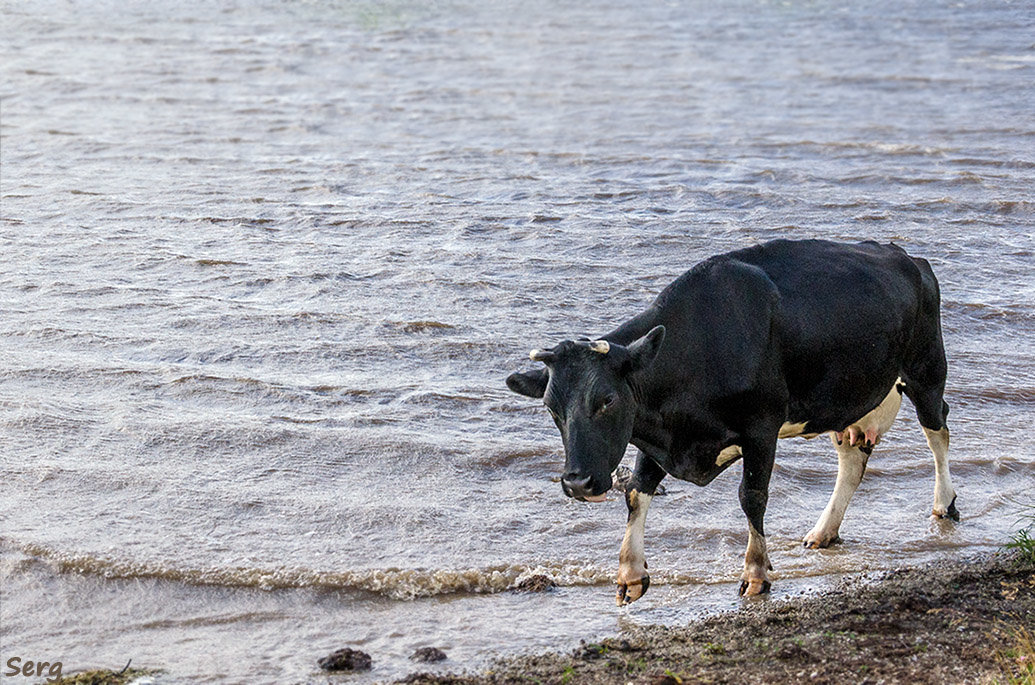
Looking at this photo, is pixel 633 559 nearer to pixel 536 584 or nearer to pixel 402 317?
pixel 536 584

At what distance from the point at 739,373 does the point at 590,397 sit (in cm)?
99

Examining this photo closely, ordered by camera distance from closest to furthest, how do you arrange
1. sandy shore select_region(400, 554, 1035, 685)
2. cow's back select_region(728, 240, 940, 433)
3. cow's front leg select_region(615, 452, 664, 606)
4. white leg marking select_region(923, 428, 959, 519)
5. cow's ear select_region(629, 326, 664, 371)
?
sandy shore select_region(400, 554, 1035, 685) → cow's ear select_region(629, 326, 664, 371) → cow's front leg select_region(615, 452, 664, 606) → cow's back select_region(728, 240, 940, 433) → white leg marking select_region(923, 428, 959, 519)

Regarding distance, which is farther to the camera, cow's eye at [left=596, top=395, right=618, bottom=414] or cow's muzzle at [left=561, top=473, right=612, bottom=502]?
cow's eye at [left=596, top=395, right=618, bottom=414]

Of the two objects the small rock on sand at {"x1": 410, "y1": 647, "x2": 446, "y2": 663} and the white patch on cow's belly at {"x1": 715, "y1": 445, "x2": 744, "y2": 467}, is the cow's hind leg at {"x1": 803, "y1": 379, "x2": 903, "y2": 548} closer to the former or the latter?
the white patch on cow's belly at {"x1": 715, "y1": 445, "x2": 744, "y2": 467}

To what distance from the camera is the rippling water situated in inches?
286

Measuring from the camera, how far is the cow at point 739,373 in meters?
6.18

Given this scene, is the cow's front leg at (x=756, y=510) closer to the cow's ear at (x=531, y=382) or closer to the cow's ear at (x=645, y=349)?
the cow's ear at (x=645, y=349)

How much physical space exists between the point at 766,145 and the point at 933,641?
15409mm

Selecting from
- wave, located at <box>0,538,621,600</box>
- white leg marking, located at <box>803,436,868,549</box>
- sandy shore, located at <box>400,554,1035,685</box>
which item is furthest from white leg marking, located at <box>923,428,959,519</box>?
wave, located at <box>0,538,621,600</box>

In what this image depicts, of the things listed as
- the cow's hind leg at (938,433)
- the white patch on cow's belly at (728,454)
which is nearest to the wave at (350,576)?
the white patch on cow's belly at (728,454)

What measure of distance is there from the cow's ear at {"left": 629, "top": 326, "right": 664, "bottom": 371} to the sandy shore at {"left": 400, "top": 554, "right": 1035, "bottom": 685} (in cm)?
130

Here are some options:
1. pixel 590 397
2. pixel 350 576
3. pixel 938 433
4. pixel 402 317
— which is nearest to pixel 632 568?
pixel 590 397

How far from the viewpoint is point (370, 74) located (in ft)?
88.9

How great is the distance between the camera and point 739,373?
6.70 meters
